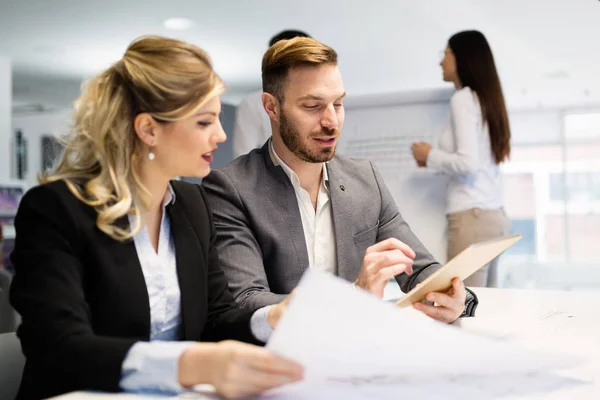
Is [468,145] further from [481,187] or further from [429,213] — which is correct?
[429,213]

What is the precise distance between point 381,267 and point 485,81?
5.61 ft

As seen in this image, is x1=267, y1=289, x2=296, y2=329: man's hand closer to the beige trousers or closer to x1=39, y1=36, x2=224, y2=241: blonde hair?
x1=39, y1=36, x2=224, y2=241: blonde hair

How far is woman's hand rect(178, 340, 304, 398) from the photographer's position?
635 millimetres

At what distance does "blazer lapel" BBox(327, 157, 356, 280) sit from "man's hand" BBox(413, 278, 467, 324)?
286 mm

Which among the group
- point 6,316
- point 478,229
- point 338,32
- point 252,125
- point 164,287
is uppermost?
point 338,32

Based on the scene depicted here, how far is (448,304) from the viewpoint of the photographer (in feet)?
3.71

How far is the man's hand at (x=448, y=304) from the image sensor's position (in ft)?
3.69

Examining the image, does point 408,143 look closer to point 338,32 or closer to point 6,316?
point 6,316

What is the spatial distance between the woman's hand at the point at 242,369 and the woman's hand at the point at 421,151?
2.02 m

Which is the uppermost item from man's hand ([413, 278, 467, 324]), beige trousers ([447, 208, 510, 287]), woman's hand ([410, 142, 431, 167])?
woman's hand ([410, 142, 431, 167])

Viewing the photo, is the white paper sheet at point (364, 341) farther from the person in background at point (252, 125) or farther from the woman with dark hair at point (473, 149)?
the person in background at point (252, 125)

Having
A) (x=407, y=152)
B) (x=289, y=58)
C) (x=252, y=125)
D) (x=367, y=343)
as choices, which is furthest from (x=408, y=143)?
(x=367, y=343)

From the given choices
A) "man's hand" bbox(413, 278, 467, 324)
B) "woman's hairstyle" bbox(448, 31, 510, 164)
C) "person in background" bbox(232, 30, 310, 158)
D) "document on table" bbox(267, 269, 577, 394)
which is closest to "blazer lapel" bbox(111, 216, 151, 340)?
"document on table" bbox(267, 269, 577, 394)

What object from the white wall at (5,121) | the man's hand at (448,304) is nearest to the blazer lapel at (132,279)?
the man's hand at (448,304)
